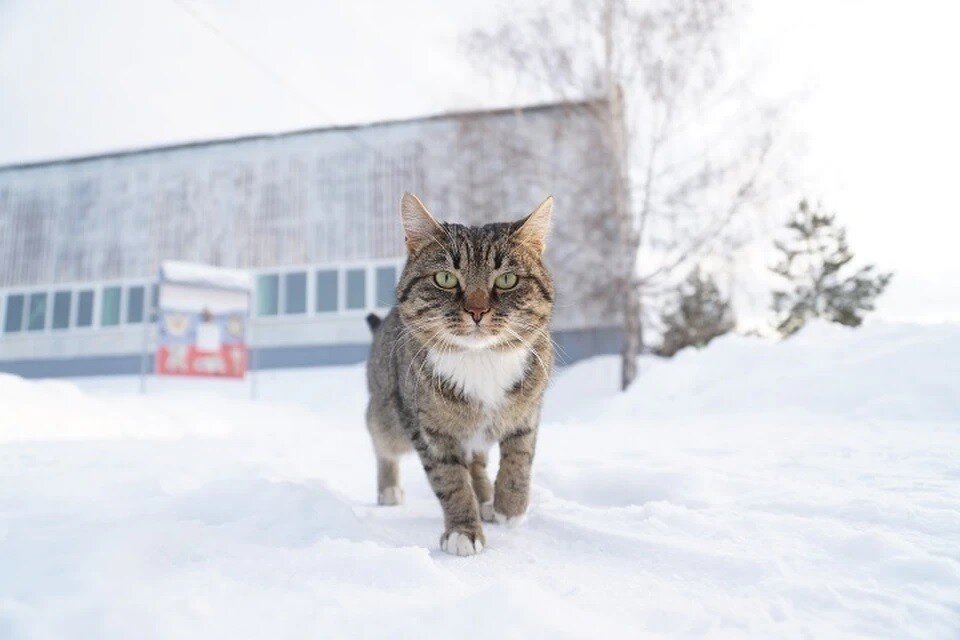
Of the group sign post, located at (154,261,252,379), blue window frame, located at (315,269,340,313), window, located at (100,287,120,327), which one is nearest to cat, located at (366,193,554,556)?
sign post, located at (154,261,252,379)

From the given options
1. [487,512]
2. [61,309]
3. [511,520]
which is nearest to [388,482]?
[487,512]

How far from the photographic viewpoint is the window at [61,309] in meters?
14.7

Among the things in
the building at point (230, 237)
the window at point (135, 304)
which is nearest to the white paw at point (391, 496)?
the building at point (230, 237)

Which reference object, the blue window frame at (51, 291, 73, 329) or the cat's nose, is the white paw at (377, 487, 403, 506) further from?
the blue window frame at (51, 291, 73, 329)

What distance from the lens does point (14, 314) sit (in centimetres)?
1506

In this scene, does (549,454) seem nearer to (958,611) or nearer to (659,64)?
(958,611)

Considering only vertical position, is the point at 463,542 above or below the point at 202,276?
below

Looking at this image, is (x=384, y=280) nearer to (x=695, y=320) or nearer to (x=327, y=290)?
(x=327, y=290)

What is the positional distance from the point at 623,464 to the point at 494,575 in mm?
1552

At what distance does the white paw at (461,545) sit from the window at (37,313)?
1710 centimetres

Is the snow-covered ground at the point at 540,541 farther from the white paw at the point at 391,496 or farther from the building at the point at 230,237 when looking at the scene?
the building at the point at 230,237

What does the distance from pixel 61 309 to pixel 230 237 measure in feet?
16.5

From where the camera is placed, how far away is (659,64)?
9.48 metres

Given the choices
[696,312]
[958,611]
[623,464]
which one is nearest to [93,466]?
[623,464]
